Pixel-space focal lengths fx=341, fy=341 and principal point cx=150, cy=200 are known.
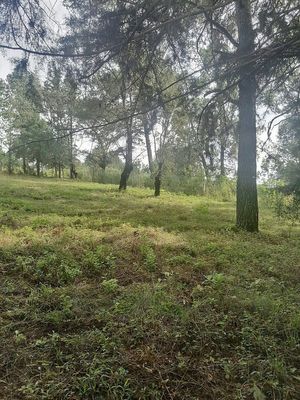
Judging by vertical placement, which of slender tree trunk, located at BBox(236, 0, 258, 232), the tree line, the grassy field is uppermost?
the tree line

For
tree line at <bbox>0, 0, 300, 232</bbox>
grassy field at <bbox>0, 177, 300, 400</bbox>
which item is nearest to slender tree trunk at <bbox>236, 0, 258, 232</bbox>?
tree line at <bbox>0, 0, 300, 232</bbox>

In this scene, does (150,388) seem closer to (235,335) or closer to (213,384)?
(213,384)

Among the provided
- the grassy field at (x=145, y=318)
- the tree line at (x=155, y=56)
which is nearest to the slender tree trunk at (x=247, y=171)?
the tree line at (x=155, y=56)

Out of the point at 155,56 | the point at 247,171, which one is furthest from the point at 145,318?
the point at 247,171

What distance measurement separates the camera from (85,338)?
2.86m

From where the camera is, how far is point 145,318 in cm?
314

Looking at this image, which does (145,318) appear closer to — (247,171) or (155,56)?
(155,56)

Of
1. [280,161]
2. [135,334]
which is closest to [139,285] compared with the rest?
[135,334]

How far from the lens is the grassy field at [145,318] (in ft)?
7.92

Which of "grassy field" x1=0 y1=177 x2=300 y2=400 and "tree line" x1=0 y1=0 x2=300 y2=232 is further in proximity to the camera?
"tree line" x1=0 y1=0 x2=300 y2=232

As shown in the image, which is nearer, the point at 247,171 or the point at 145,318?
the point at 145,318

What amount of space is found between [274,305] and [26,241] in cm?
372

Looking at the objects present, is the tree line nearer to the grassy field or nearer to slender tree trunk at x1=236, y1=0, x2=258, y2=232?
slender tree trunk at x1=236, y1=0, x2=258, y2=232

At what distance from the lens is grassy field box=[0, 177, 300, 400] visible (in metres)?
2.41
